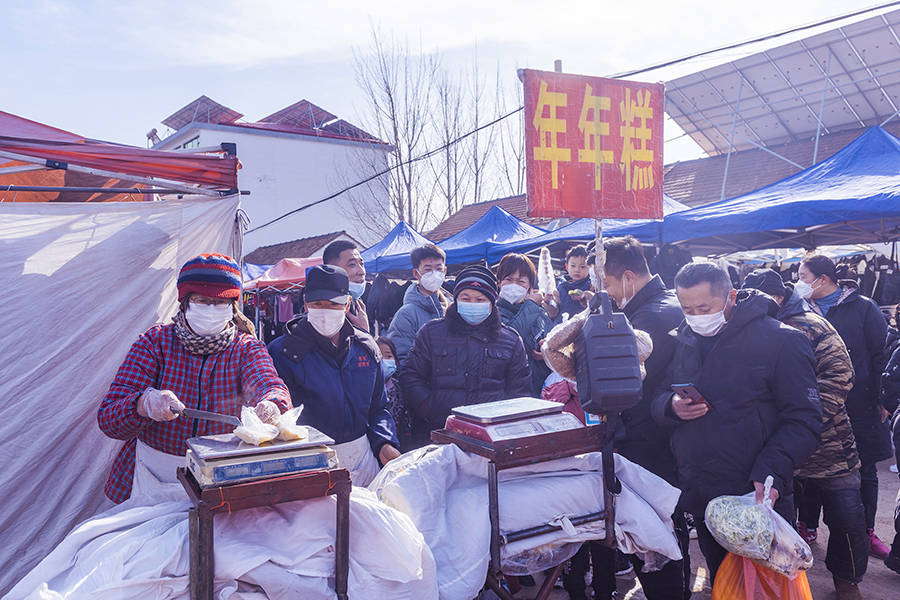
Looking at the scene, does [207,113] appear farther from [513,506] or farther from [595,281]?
[513,506]

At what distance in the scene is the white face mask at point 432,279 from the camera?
14.8 feet

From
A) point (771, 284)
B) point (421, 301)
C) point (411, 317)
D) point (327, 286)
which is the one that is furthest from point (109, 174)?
point (771, 284)

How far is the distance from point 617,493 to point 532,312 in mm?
2511

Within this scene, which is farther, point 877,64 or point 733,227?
point 877,64

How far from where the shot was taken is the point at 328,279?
280 centimetres

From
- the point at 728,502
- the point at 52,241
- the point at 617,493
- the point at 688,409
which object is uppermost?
the point at 52,241

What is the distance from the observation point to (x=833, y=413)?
3.08m

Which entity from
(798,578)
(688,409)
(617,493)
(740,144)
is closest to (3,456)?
(617,493)

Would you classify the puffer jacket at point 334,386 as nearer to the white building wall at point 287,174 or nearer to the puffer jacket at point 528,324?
the puffer jacket at point 528,324

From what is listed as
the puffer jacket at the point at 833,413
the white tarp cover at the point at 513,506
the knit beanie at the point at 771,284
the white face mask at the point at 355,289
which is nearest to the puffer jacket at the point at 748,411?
the white tarp cover at the point at 513,506

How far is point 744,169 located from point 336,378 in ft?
46.7

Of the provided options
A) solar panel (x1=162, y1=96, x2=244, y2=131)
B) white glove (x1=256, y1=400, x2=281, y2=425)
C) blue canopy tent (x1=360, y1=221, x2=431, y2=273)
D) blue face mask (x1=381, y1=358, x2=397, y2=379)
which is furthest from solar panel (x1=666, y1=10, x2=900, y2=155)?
solar panel (x1=162, y1=96, x2=244, y2=131)

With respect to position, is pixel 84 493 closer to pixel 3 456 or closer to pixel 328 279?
pixel 3 456

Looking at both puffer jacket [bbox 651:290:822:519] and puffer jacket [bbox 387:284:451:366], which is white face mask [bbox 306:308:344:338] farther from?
puffer jacket [bbox 651:290:822:519]
